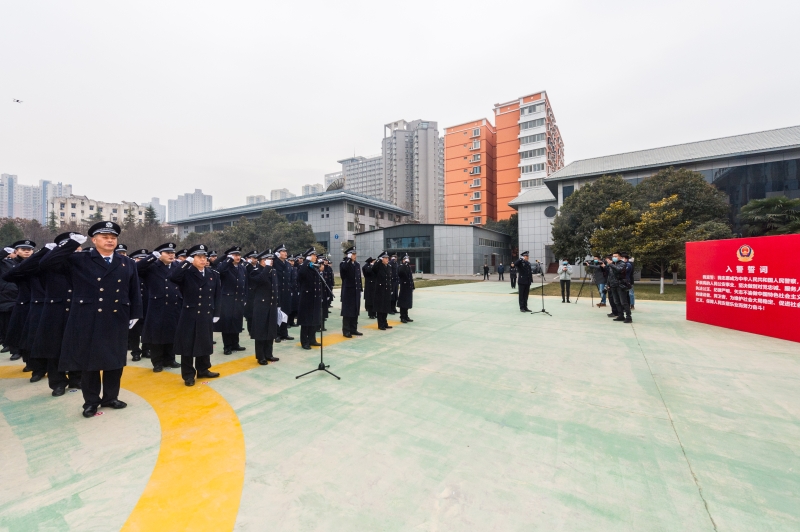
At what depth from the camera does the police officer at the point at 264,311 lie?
16.7ft

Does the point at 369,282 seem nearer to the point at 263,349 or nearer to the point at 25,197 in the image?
the point at 263,349

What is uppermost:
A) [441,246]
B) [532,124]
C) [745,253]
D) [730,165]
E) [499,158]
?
[532,124]

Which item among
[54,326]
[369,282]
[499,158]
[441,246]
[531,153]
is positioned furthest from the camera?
[499,158]

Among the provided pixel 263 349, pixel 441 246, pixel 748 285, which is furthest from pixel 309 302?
pixel 441 246

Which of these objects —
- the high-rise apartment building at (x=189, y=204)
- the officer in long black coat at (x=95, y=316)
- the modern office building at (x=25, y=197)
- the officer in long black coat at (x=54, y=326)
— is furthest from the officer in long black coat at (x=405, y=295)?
the high-rise apartment building at (x=189, y=204)

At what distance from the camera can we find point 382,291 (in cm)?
782

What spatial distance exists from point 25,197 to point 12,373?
148 m

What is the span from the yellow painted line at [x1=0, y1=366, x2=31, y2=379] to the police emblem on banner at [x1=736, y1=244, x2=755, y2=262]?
12.9m

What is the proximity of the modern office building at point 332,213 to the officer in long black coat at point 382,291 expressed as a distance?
4064 cm

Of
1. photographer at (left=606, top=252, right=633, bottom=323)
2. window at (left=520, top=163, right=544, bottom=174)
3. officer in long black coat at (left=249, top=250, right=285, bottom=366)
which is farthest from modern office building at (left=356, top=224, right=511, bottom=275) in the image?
officer in long black coat at (left=249, top=250, right=285, bottom=366)

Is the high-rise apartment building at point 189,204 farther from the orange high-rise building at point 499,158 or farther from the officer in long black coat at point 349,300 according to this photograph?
the officer in long black coat at point 349,300

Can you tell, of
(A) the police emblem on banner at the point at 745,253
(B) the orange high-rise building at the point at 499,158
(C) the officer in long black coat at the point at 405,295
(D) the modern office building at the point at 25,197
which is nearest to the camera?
(A) the police emblem on banner at the point at 745,253

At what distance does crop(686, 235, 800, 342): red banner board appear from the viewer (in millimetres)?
6387

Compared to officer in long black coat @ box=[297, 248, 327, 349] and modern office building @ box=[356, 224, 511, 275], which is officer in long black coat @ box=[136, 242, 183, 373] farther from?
modern office building @ box=[356, 224, 511, 275]
